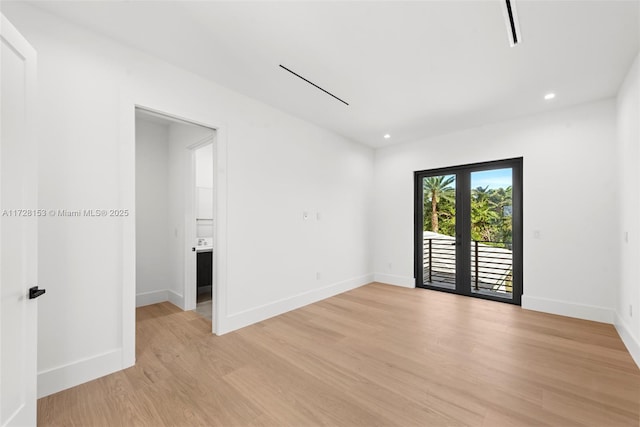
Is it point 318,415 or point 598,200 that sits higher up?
point 598,200

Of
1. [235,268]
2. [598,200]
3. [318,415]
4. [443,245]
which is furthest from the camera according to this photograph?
[443,245]

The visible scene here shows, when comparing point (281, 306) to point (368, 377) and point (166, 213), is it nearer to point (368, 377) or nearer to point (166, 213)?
point (368, 377)

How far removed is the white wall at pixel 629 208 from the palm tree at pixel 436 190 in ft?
6.71

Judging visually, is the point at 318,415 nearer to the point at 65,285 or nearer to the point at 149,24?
the point at 65,285

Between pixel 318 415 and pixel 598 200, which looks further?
pixel 598 200

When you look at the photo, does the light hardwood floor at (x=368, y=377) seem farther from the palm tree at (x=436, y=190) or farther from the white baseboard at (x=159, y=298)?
the palm tree at (x=436, y=190)

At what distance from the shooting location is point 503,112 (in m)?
3.78

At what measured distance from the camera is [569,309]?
354cm

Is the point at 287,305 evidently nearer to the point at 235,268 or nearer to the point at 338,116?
the point at 235,268

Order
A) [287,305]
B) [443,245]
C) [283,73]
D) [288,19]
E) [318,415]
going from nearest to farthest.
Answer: [318,415] < [288,19] < [283,73] < [287,305] < [443,245]

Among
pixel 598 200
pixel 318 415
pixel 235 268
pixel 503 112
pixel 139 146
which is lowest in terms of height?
pixel 318 415

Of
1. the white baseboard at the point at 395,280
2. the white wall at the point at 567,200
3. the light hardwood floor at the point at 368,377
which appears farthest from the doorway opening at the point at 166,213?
the white wall at the point at 567,200

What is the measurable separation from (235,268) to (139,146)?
2.57 m

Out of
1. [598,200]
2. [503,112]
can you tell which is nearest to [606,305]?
[598,200]
